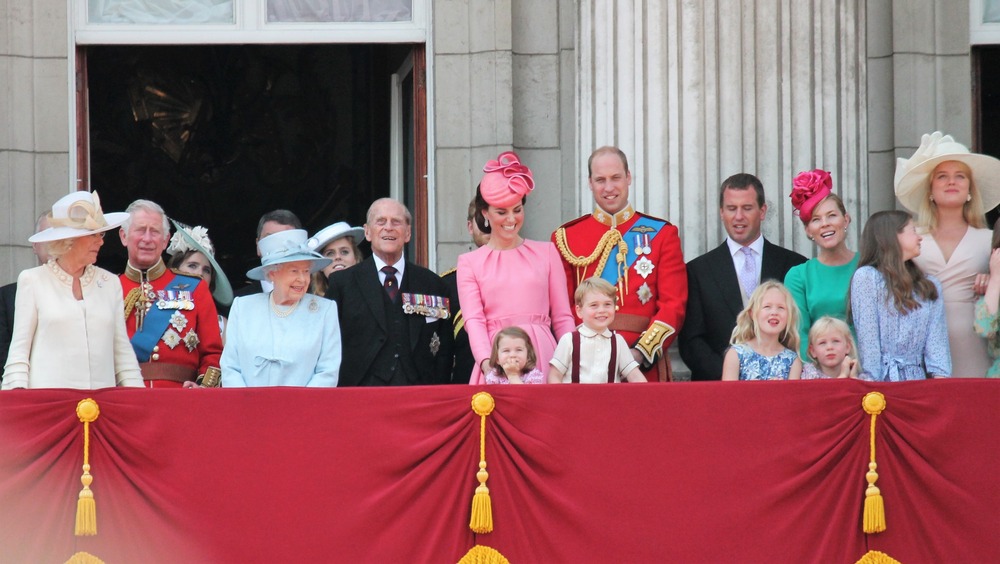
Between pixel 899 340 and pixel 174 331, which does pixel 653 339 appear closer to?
pixel 899 340

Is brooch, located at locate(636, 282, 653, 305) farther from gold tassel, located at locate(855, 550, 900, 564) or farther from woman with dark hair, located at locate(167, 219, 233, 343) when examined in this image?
woman with dark hair, located at locate(167, 219, 233, 343)

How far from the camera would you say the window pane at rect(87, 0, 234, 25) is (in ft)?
32.7

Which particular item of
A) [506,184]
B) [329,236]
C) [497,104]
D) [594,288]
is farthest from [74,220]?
[497,104]

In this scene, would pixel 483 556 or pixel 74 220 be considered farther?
pixel 74 220

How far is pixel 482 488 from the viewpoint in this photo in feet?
23.5

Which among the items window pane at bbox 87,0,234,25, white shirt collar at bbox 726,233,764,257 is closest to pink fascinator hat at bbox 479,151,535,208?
white shirt collar at bbox 726,233,764,257

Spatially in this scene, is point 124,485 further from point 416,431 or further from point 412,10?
point 412,10

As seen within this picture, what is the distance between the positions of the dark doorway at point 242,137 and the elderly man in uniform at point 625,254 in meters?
5.60

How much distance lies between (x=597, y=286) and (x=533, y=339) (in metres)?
0.45

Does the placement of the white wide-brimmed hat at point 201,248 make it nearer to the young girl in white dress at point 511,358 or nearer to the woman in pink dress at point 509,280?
the woman in pink dress at point 509,280

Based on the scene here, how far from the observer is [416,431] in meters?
7.23

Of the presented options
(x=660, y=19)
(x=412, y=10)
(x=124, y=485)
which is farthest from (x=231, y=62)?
(x=124, y=485)

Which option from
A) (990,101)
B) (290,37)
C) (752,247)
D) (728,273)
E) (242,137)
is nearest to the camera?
(728,273)

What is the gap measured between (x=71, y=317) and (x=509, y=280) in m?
2.01
